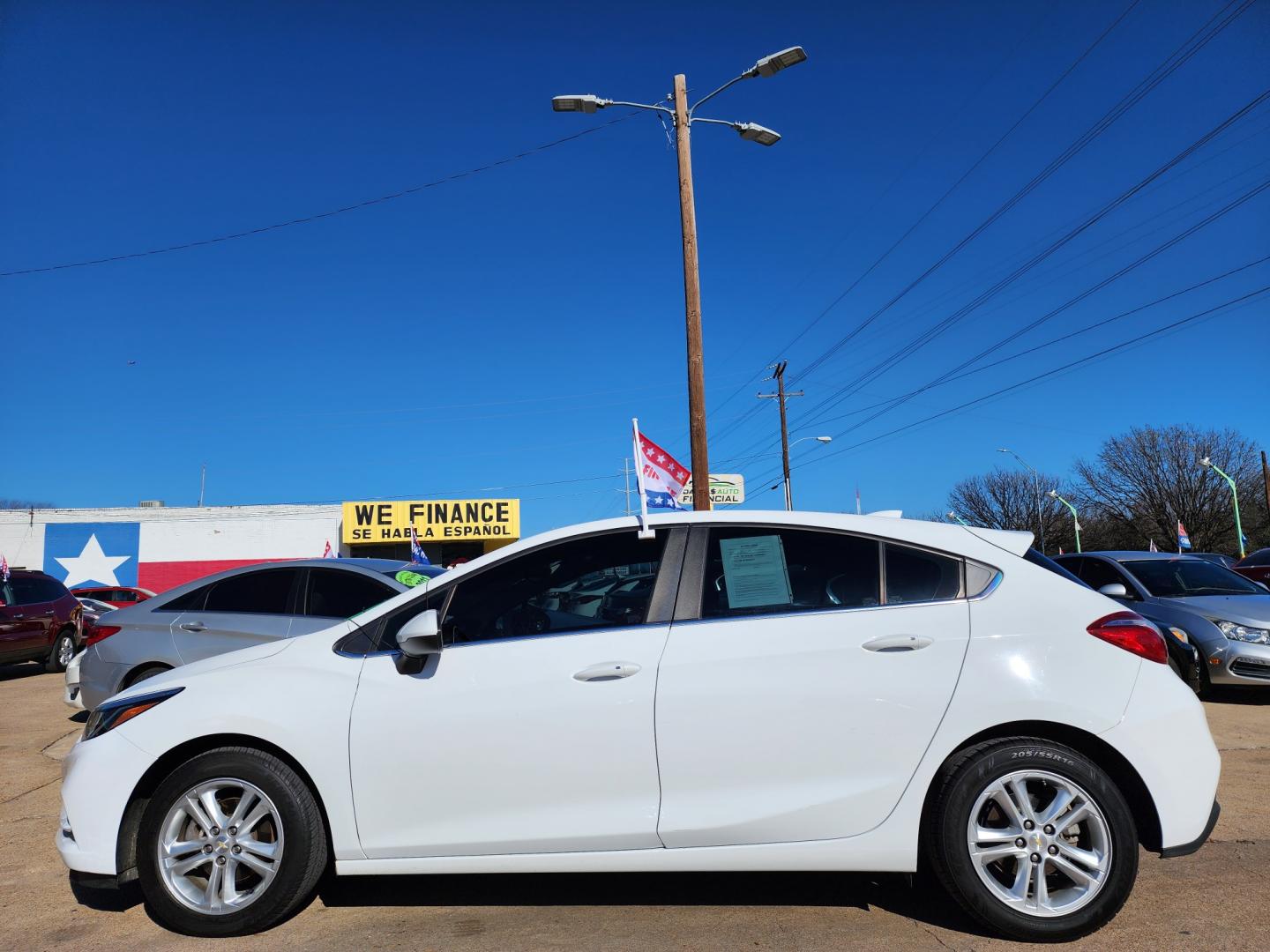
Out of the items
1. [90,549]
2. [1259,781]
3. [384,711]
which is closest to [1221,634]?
[1259,781]

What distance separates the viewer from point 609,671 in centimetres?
346

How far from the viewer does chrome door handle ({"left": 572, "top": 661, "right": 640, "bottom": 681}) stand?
3.46 metres

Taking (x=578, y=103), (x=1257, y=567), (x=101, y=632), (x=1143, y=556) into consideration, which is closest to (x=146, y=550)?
(x=578, y=103)

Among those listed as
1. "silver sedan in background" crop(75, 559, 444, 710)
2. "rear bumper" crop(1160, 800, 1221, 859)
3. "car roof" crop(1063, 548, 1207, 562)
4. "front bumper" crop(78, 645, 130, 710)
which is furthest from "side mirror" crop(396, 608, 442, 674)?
"car roof" crop(1063, 548, 1207, 562)

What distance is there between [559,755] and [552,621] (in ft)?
1.80

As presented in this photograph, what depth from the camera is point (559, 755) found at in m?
3.42

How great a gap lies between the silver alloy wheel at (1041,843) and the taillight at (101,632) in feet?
21.7

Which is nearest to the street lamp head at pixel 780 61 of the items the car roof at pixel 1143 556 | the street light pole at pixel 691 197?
the street light pole at pixel 691 197

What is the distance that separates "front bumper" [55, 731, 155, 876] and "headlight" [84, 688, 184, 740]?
8 centimetres

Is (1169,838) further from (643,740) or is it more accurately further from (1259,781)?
(1259,781)

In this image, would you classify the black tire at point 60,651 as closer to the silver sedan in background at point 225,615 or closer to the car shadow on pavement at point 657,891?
the silver sedan in background at point 225,615

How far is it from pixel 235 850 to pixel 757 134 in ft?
36.9

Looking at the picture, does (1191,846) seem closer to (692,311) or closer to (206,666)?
(206,666)

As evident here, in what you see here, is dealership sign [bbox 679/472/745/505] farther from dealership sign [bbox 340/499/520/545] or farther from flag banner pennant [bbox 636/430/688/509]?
flag banner pennant [bbox 636/430/688/509]
